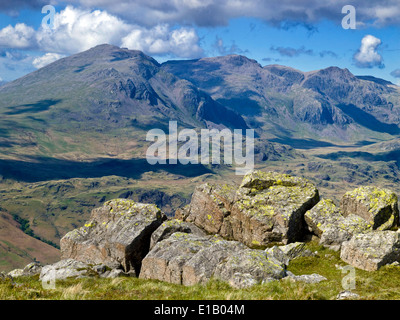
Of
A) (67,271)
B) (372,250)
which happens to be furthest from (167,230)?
(372,250)

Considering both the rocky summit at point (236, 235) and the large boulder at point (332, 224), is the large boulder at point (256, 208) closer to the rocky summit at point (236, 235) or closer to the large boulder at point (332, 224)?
the rocky summit at point (236, 235)

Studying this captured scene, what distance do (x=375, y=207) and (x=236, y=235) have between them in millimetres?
13824

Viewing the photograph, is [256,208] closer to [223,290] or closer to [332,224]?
[332,224]

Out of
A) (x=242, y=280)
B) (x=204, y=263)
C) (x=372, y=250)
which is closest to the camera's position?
(x=242, y=280)

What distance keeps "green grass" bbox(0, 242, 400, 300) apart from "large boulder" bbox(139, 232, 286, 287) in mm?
1676

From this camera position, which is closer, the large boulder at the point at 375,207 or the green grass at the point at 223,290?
the green grass at the point at 223,290

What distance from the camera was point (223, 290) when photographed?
21.5 metres

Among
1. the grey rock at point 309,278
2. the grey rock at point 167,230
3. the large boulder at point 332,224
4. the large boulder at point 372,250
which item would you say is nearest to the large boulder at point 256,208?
the large boulder at point 332,224

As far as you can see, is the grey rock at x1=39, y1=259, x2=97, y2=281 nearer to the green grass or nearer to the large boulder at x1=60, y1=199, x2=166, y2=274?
the green grass

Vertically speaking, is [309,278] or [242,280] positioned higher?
[242,280]

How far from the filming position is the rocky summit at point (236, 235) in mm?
27797

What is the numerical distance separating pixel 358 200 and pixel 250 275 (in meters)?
18.3

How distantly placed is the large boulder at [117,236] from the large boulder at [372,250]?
18280 millimetres
